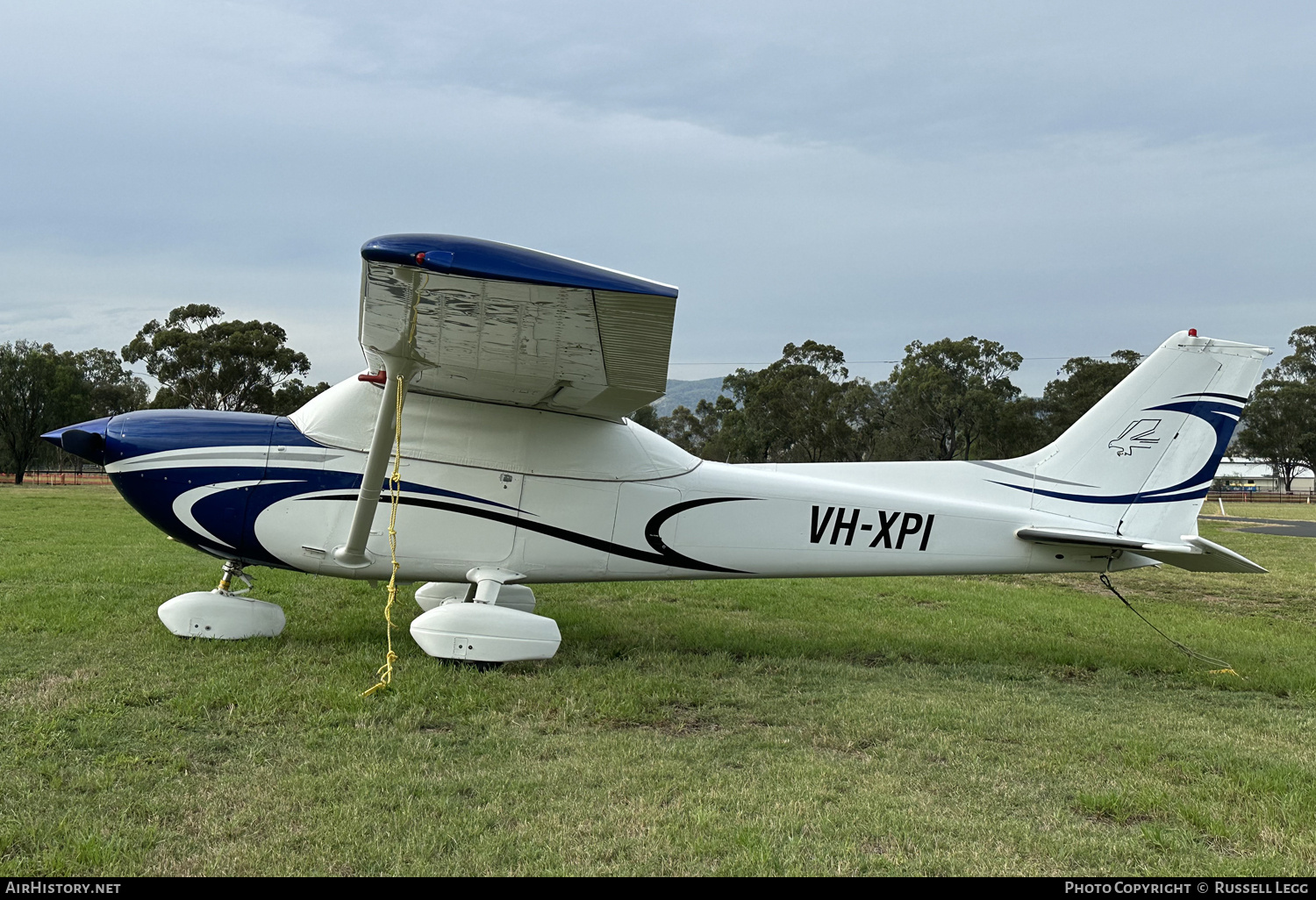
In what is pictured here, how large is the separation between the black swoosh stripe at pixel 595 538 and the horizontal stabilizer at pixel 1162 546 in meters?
2.46

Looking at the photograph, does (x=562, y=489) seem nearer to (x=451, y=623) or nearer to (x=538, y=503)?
(x=538, y=503)

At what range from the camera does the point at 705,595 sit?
390 inches

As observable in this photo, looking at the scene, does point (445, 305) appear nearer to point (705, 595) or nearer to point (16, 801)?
point (16, 801)

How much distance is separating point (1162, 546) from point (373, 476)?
605 centimetres

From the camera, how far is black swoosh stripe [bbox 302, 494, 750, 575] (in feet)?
20.5

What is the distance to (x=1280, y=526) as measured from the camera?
25.0 meters

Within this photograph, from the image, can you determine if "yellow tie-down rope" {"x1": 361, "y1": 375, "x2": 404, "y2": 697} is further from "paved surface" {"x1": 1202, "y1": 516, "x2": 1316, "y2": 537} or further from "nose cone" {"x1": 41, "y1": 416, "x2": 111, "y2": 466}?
"paved surface" {"x1": 1202, "y1": 516, "x2": 1316, "y2": 537}

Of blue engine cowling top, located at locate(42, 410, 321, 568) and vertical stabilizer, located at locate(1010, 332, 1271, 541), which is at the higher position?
vertical stabilizer, located at locate(1010, 332, 1271, 541)

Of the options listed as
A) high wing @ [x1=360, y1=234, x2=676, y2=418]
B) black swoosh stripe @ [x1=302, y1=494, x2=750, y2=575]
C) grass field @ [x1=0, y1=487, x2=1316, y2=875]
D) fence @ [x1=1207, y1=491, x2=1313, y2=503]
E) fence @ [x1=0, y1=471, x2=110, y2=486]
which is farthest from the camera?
fence @ [x1=1207, y1=491, x2=1313, y2=503]

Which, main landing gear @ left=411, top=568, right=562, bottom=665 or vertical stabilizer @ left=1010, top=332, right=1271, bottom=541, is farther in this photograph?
vertical stabilizer @ left=1010, top=332, right=1271, bottom=541

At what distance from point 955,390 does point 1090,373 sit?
25.2 feet

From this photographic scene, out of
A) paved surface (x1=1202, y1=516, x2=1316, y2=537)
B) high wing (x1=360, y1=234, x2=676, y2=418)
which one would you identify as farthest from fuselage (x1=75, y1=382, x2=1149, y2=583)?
paved surface (x1=1202, y1=516, x2=1316, y2=537)

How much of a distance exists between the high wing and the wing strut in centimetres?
21

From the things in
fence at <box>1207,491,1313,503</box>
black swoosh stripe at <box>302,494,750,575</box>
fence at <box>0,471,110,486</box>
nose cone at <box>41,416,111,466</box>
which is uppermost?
nose cone at <box>41,416,111,466</box>
